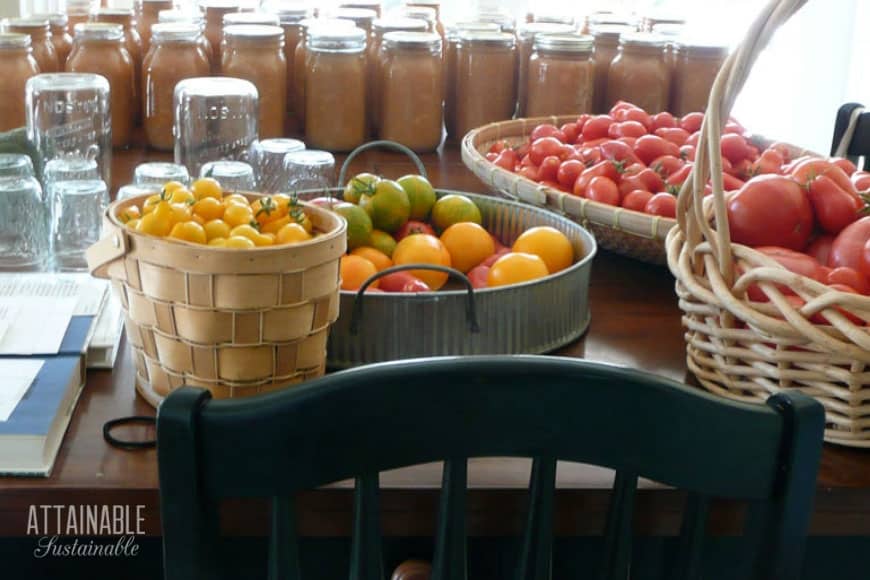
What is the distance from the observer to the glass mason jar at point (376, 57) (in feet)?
5.86

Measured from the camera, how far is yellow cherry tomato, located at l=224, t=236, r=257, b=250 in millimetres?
758

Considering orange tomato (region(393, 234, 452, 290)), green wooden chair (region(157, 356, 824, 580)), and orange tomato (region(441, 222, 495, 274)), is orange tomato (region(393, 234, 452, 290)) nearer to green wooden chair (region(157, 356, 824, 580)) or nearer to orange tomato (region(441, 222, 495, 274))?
orange tomato (region(441, 222, 495, 274))

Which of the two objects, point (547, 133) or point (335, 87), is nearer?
point (547, 133)

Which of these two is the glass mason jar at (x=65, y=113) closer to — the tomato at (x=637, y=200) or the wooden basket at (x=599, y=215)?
the wooden basket at (x=599, y=215)

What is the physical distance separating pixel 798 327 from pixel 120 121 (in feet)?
4.22

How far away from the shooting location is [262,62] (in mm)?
1698

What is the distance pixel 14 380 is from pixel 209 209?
0.63ft

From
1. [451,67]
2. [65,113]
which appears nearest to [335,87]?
[451,67]

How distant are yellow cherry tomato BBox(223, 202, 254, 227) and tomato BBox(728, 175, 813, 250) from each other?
16.3 inches

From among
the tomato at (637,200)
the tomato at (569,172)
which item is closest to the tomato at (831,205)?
the tomato at (637,200)

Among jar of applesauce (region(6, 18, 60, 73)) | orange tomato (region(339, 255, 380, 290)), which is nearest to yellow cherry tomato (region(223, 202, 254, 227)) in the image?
orange tomato (region(339, 255, 380, 290))

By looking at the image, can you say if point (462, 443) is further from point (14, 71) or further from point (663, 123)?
point (14, 71)

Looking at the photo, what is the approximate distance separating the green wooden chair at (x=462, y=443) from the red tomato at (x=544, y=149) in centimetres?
86

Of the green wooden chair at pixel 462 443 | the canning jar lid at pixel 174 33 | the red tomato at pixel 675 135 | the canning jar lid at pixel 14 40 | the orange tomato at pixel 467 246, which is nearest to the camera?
the green wooden chair at pixel 462 443
